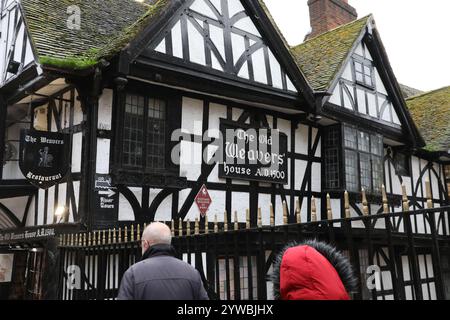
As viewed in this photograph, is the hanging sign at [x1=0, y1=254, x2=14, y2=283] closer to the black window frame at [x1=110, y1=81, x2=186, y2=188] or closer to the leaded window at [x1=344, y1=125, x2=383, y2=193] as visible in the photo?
the black window frame at [x1=110, y1=81, x2=186, y2=188]

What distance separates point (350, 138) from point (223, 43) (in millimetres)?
4695

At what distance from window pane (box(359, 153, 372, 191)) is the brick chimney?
6993 mm

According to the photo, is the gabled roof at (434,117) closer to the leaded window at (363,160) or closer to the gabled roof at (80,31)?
the leaded window at (363,160)

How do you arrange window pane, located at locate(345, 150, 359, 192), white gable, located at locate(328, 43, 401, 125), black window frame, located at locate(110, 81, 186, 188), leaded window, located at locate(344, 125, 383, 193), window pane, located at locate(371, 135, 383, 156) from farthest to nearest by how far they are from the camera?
window pane, located at locate(371, 135, 383, 156), white gable, located at locate(328, 43, 401, 125), leaded window, located at locate(344, 125, 383, 193), window pane, located at locate(345, 150, 359, 192), black window frame, located at locate(110, 81, 186, 188)

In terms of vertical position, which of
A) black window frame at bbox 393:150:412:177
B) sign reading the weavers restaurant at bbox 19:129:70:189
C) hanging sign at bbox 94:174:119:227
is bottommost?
hanging sign at bbox 94:174:119:227

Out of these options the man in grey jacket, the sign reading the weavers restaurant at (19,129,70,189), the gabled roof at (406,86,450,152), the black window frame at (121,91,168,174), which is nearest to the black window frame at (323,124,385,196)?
the gabled roof at (406,86,450,152)

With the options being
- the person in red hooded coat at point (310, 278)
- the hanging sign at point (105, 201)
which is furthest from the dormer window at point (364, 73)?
the person in red hooded coat at point (310, 278)

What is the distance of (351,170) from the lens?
11.7m

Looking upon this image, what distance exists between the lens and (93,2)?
1112cm

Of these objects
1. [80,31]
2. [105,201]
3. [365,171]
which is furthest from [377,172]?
[80,31]

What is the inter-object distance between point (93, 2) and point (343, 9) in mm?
10719

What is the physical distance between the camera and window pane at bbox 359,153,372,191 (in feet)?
39.5

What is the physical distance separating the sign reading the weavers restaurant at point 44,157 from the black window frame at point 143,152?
1117 mm

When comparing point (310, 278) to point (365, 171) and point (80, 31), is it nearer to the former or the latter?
point (80, 31)
